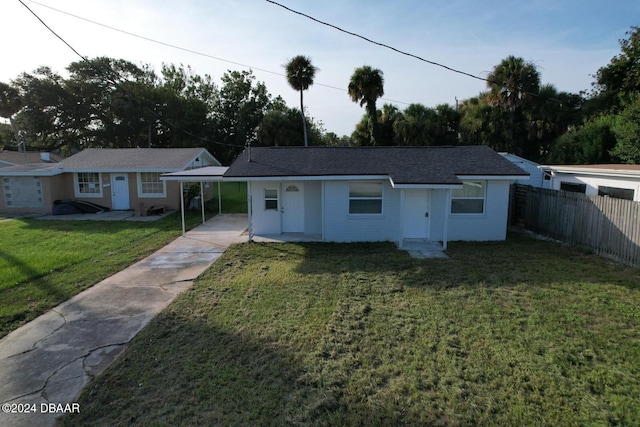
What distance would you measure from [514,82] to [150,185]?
23362 mm

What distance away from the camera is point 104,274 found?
891cm

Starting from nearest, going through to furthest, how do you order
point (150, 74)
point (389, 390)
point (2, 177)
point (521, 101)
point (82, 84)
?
point (389, 390) < point (2, 177) < point (521, 101) < point (82, 84) < point (150, 74)

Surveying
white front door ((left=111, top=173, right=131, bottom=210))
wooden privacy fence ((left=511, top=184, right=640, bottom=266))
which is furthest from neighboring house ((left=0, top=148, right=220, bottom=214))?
wooden privacy fence ((left=511, top=184, right=640, bottom=266))

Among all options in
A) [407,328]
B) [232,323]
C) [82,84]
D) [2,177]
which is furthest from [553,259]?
[82,84]

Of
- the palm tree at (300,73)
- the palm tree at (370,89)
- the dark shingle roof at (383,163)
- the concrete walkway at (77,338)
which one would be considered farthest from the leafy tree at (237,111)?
the concrete walkway at (77,338)

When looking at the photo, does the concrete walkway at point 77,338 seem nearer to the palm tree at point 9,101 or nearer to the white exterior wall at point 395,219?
the white exterior wall at point 395,219

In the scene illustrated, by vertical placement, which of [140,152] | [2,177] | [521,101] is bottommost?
[2,177]

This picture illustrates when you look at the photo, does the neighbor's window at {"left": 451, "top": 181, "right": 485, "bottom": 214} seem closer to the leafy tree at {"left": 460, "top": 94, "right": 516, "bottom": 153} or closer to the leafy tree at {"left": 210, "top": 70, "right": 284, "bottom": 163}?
the leafy tree at {"left": 460, "top": 94, "right": 516, "bottom": 153}

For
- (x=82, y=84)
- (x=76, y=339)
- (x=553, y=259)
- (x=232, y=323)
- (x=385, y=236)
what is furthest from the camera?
(x=82, y=84)

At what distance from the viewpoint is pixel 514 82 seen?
23.4 metres

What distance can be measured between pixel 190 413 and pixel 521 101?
26737 mm

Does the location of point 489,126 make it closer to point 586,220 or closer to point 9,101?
point 586,220

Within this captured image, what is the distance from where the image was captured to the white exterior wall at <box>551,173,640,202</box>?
36.1 feet

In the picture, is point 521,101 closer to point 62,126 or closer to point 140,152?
point 140,152
